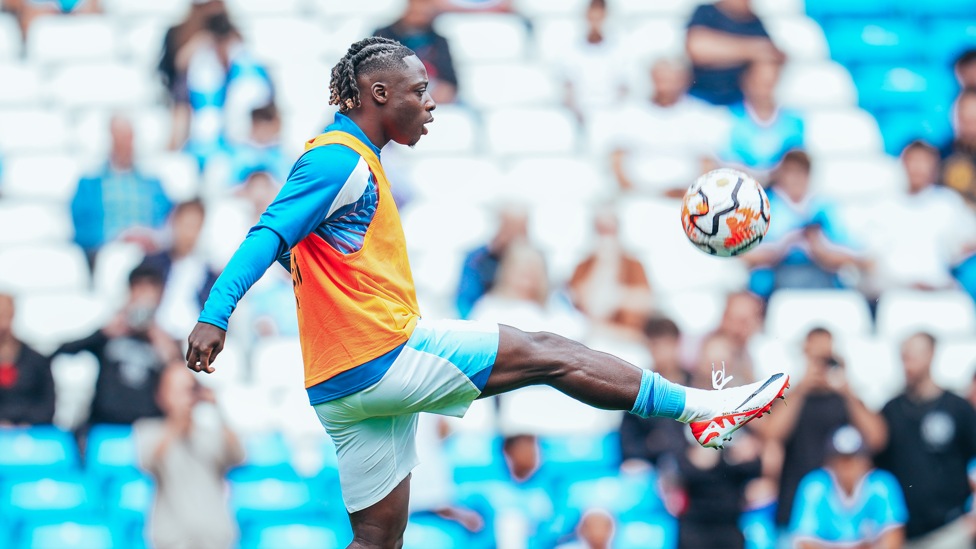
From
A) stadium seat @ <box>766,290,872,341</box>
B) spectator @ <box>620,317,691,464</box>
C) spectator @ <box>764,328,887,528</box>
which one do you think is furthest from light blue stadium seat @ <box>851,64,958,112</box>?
spectator @ <box>620,317,691,464</box>

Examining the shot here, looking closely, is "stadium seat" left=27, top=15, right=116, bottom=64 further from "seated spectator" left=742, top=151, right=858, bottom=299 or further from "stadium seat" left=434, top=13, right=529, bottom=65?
"seated spectator" left=742, top=151, right=858, bottom=299

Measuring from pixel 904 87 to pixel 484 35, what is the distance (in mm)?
3689

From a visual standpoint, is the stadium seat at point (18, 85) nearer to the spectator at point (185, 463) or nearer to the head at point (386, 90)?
the spectator at point (185, 463)

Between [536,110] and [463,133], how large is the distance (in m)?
0.68

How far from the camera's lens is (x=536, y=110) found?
→ 8.34m

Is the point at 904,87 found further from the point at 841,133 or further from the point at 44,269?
the point at 44,269

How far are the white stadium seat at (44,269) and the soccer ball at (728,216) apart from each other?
5.09m

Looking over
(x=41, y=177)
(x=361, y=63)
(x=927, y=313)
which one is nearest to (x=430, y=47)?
(x=41, y=177)

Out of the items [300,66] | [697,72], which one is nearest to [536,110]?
[697,72]

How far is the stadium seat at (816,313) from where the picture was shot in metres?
7.14

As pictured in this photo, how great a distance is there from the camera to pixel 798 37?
868cm

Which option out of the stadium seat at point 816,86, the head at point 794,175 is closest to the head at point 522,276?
the head at point 794,175

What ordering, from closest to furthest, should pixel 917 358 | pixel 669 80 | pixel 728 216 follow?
→ pixel 728 216, pixel 917 358, pixel 669 80

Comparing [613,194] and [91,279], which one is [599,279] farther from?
→ [91,279]
